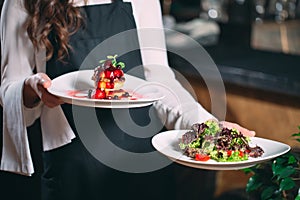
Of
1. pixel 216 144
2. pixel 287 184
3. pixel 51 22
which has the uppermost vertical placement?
pixel 51 22

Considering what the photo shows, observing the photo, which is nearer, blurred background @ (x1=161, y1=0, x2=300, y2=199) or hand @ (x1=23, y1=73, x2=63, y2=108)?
hand @ (x1=23, y1=73, x2=63, y2=108)

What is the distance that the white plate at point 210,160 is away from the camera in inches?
40.5

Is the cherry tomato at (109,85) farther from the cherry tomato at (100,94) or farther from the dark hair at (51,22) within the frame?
the dark hair at (51,22)

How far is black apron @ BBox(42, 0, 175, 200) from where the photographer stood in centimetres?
135

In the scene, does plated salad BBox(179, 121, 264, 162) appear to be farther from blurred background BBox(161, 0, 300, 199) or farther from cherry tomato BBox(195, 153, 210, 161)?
blurred background BBox(161, 0, 300, 199)

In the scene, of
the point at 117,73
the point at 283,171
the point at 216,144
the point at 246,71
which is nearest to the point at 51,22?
the point at 117,73

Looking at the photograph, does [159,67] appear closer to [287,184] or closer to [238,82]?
[287,184]

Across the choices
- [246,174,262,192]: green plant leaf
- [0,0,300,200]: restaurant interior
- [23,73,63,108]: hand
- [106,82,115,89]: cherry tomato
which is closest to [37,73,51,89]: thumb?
[23,73,63,108]: hand

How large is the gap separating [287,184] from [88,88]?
45 cm

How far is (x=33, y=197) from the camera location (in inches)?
63.7

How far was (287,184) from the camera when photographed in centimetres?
112

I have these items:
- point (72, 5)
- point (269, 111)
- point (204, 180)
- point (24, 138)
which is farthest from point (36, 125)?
point (269, 111)

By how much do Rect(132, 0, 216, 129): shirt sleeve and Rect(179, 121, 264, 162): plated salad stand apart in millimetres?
178

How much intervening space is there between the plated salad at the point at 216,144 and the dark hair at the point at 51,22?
1.27ft
